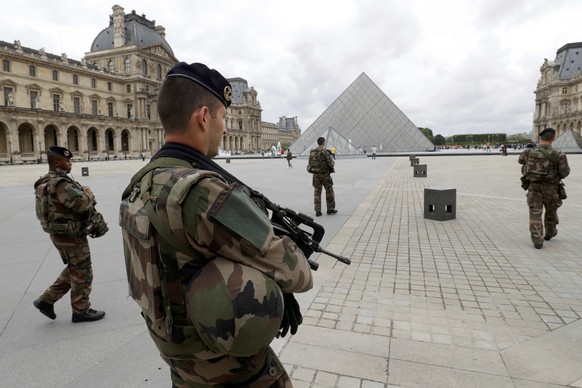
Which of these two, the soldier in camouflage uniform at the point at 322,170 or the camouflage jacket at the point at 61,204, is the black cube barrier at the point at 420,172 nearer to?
the soldier in camouflage uniform at the point at 322,170

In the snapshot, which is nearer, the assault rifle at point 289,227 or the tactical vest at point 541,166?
the assault rifle at point 289,227

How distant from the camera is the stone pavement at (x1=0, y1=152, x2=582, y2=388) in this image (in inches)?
99.9

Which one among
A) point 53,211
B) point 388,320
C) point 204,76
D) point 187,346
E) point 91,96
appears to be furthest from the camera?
point 91,96

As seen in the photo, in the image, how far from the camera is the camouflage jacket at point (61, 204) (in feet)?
9.82

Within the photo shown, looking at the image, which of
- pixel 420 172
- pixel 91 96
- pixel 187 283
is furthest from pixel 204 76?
pixel 91 96

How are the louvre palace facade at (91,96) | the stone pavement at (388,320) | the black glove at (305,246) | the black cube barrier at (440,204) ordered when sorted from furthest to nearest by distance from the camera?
the louvre palace facade at (91,96) < the black cube barrier at (440,204) < the stone pavement at (388,320) < the black glove at (305,246)

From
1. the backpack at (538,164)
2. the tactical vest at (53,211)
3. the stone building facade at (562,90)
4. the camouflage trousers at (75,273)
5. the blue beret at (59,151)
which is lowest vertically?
the camouflage trousers at (75,273)

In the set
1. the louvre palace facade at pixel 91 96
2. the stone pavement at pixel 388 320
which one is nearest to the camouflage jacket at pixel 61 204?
the stone pavement at pixel 388 320

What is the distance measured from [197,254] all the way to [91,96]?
6889 centimetres

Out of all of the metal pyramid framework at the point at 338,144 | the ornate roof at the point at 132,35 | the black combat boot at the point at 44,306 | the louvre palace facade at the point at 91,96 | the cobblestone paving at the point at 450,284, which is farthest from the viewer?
the ornate roof at the point at 132,35

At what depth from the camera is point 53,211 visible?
304 centimetres

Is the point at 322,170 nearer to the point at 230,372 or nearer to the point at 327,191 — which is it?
the point at 327,191

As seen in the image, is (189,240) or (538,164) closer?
(189,240)

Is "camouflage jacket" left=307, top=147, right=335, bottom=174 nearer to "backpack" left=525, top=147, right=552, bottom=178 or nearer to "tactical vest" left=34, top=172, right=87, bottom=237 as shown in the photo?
"backpack" left=525, top=147, right=552, bottom=178
